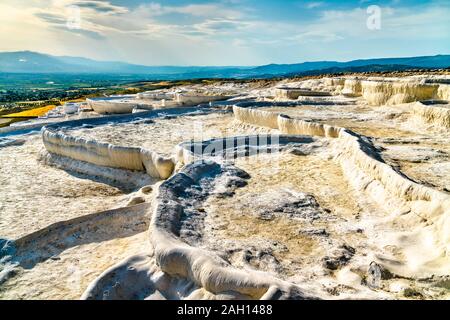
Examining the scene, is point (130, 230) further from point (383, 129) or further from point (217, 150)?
point (383, 129)

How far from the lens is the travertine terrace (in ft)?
12.2

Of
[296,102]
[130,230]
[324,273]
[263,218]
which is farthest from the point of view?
[296,102]

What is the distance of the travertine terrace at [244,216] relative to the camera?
146 inches

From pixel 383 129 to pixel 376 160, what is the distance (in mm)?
3913

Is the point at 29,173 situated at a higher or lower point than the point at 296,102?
lower

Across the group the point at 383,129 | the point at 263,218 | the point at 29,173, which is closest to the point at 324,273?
the point at 263,218

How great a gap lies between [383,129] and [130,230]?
6943 millimetres

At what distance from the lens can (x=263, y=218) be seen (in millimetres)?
5094

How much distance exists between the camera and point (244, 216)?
5.16m

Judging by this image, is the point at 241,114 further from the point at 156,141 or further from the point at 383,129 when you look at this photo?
the point at 383,129

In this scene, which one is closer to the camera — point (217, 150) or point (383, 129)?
point (217, 150)

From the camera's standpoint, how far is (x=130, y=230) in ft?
18.7
